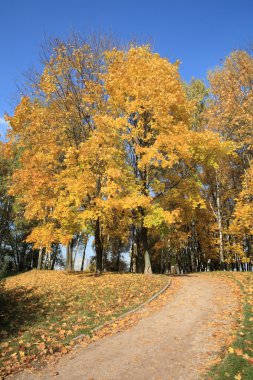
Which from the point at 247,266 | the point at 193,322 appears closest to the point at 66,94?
the point at 193,322

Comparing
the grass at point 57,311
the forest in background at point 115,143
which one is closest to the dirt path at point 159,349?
the grass at point 57,311

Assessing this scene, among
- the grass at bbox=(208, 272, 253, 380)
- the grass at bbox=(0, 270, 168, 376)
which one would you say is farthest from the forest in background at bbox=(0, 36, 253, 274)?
the grass at bbox=(208, 272, 253, 380)

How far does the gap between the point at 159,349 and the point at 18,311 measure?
Answer: 644 cm

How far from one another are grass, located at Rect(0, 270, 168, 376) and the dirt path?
3.16 feet

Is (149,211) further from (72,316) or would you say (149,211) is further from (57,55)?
(57,55)

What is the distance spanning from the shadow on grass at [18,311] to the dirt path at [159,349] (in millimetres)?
2856

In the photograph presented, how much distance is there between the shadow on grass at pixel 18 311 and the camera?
1013 centimetres

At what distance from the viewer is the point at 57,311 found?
11.8 metres

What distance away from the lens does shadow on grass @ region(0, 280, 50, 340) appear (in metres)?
10.1

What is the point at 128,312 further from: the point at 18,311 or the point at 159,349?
the point at 18,311

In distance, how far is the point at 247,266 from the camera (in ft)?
119

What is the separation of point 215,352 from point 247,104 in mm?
19184

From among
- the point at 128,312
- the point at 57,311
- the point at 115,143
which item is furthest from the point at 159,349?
the point at 115,143

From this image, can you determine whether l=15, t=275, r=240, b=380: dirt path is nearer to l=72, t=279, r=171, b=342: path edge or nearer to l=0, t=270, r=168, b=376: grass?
l=72, t=279, r=171, b=342: path edge
